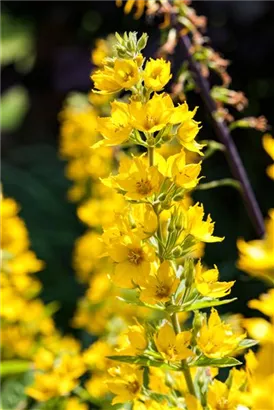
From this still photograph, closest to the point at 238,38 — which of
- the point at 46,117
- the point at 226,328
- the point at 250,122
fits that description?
the point at 46,117

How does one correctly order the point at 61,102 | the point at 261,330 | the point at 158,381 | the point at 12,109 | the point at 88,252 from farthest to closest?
the point at 12,109 → the point at 61,102 → the point at 88,252 → the point at 158,381 → the point at 261,330

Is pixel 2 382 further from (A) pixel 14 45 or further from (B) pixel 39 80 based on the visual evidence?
(A) pixel 14 45

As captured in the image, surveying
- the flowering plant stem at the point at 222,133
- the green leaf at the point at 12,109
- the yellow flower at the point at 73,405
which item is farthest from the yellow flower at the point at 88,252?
the green leaf at the point at 12,109

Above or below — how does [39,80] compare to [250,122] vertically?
below

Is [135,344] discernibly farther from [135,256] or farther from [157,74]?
[157,74]

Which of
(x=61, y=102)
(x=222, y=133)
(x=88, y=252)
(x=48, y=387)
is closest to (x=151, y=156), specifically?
(x=48, y=387)

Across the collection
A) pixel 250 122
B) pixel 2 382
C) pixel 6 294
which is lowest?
pixel 2 382

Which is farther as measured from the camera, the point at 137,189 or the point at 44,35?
the point at 44,35
